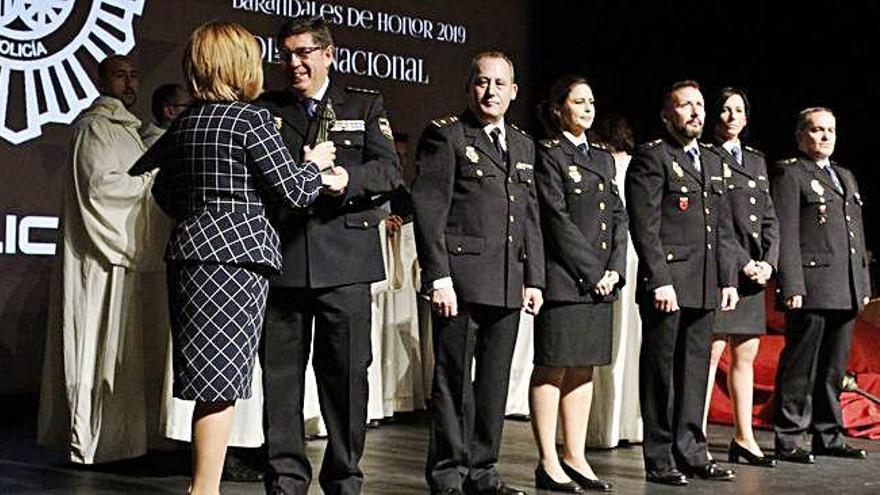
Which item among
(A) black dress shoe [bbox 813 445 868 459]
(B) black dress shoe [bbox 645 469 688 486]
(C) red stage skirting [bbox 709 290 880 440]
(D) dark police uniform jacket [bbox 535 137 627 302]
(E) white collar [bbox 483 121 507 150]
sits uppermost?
(E) white collar [bbox 483 121 507 150]

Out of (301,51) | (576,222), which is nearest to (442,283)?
(576,222)

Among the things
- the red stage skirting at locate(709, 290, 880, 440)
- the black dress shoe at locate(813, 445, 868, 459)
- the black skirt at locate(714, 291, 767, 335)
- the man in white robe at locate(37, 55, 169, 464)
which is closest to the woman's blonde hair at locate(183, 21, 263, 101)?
the man in white robe at locate(37, 55, 169, 464)

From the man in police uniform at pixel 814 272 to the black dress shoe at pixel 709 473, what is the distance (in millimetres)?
657

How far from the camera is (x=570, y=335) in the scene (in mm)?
4969

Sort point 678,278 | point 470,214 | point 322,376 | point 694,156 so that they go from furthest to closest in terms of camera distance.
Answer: point 694,156 < point 678,278 < point 470,214 < point 322,376

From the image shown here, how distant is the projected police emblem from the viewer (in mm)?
6922

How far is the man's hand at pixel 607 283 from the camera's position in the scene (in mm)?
4980

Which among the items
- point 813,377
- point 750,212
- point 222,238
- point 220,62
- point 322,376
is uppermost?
point 220,62

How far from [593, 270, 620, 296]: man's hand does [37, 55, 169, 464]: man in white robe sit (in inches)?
64.5

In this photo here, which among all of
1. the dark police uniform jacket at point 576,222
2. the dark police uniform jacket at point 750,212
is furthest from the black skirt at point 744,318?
the dark police uniform jacket at point 576,222

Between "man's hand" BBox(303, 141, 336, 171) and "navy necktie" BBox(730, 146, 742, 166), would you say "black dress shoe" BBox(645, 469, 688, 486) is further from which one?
"man's hand" BBox(303, 141, 336, 171)

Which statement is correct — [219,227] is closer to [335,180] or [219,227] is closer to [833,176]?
[335,180]

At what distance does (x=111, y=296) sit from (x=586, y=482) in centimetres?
185

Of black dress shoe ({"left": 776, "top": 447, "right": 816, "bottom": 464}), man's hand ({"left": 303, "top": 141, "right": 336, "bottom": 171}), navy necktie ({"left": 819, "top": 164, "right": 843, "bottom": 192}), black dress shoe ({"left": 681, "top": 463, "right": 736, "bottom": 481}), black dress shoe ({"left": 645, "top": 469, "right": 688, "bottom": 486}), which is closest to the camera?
man's hand ({"left": 303, "top": 141, "right": 336, "bottom": 171})
